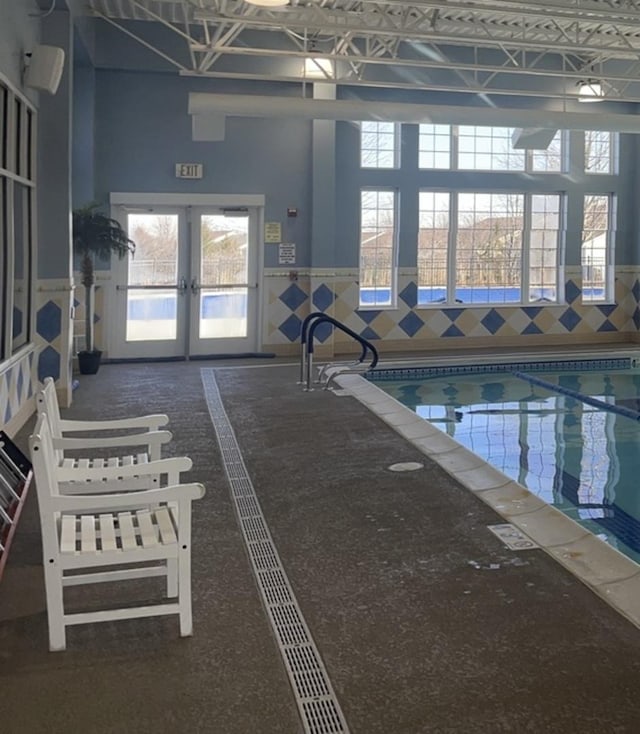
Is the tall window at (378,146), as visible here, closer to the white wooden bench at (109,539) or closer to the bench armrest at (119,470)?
the bench armrest at (119,470)

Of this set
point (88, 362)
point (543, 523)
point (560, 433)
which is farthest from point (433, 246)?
point (543, 523)

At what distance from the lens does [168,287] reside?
33.2ft

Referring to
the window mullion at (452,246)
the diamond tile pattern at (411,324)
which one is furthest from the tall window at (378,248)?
the window mullion at (452,246)

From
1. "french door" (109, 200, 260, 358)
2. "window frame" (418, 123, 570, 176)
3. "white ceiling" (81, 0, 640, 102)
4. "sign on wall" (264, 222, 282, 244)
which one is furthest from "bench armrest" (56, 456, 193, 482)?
"window frame" (418, 123, 570, 176)

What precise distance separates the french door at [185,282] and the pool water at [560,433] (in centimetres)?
263

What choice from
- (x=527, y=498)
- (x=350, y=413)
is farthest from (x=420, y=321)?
(x=527, y=498)

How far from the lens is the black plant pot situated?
8766 mm

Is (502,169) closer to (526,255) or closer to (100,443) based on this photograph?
(526,255)

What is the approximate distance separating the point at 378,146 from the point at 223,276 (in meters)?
2.82

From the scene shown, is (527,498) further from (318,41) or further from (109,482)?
(318,41)

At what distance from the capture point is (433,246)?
1123 cm

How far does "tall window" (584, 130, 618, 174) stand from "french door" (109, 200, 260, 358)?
5.15 m

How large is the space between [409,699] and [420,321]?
897 cm

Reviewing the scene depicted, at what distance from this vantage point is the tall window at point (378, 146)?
Answer: 10.6 m
